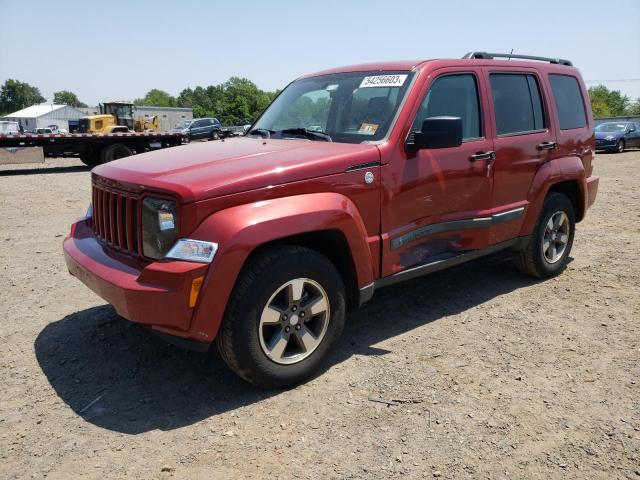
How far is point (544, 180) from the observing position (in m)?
4.64

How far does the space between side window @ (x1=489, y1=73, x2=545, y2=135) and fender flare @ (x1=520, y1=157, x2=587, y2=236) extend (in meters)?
0.40

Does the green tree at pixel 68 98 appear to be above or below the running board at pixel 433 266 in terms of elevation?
above

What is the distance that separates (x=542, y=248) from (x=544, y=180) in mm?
695

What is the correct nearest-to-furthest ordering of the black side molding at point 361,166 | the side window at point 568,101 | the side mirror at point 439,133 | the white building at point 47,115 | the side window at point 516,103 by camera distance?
the black side molding at point 361,166 → the side mirror at point 439,133 → the side window at point 516,103 → the side window at point 568,101 → the white building at point 47,115

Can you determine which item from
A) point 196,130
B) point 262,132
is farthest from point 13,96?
point 262,132

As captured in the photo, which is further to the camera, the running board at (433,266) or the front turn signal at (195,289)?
the running board at (433,266)

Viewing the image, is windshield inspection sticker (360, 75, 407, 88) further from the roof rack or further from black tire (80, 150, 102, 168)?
black tire (80, 150, 102, 168)

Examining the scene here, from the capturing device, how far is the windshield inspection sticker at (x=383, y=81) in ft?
12.2

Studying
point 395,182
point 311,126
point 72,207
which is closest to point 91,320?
point 311,126

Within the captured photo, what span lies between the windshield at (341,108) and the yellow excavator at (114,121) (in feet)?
70.3

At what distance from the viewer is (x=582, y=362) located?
3410 mm

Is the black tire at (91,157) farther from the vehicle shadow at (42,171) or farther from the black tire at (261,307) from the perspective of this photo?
the black tire at (261,307)

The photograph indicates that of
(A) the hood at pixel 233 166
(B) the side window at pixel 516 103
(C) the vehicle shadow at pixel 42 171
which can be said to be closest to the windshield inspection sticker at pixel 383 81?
(A) the hood at pixel 233 166

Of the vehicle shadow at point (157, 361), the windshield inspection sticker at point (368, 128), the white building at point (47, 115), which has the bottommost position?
the vehicle shadow at point (157, 361)
